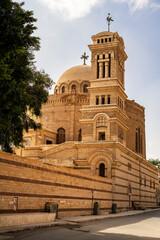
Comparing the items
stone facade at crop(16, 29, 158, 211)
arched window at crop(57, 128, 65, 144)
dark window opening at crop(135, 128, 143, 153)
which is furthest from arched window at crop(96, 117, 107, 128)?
dark window opening at crop(135, 128, 143, 153)

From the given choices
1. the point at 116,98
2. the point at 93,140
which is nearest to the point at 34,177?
the point at 93,140

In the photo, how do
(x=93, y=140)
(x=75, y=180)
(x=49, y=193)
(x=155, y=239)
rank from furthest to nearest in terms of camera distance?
(x=93, y=140) → (x=75, y=180) → (x=49, y=193) → (x=155, y=239)

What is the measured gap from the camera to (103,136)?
111ft

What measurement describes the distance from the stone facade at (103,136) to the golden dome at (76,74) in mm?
6096

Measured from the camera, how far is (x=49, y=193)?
17703 millimetres

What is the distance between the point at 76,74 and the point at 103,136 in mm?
20684

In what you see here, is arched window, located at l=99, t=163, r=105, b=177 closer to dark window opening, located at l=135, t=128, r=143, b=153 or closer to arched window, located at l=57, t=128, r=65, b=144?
arched window, located at l=57, t=128, r=65, b=144

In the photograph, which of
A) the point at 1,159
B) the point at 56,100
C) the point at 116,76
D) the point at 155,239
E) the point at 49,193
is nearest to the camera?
the point at 155,239

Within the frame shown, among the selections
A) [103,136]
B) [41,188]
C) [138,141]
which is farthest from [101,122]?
[138,141]

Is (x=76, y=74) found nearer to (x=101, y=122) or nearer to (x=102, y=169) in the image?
(x=101, y=122)

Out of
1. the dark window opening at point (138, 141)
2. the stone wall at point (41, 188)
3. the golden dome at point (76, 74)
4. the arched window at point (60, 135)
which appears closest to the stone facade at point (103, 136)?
the arched window at point (60, 135)

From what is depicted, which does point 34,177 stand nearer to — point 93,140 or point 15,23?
point 15,23

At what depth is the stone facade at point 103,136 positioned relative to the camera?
29875mm

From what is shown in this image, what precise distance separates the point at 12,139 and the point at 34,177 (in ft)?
7.72
